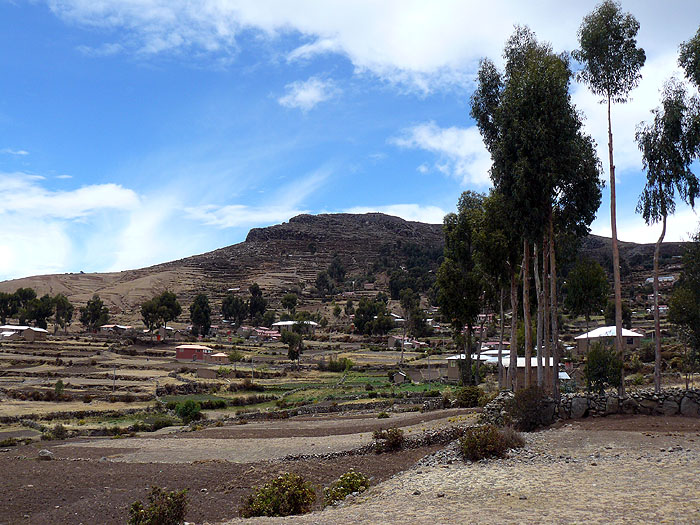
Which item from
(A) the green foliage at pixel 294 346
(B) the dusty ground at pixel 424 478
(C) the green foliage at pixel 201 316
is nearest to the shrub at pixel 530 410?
(B) the dusty ground at pixel 424 478

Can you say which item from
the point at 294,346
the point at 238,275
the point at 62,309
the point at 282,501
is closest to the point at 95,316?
the point at 62,309

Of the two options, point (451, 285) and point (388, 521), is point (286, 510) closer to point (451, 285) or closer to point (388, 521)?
point (388, 521)

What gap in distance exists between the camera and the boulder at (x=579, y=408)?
63.3 ft

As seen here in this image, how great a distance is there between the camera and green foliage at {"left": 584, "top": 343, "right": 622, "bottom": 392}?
19.8 metres

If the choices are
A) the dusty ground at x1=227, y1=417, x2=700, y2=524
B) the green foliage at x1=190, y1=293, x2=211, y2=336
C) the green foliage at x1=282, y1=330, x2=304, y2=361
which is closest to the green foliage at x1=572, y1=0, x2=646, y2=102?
→ the dusty ground at x1=227, y1=417, x2=700, y2=524

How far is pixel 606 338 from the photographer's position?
44.9 meters

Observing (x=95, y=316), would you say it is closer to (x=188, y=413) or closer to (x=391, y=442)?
(x=188, y=413)

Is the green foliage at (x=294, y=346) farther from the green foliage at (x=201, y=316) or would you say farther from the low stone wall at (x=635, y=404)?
the low stone wall at (x=635, y=404)

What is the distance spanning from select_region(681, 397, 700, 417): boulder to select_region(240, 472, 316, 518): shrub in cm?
1339

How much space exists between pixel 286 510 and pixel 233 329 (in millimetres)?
108140

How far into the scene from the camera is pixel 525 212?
21.3 m

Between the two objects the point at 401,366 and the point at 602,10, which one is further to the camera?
the point at 401,366

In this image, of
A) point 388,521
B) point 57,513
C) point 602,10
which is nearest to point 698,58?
point 602,10

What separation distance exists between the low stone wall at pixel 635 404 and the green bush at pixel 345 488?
945cm
